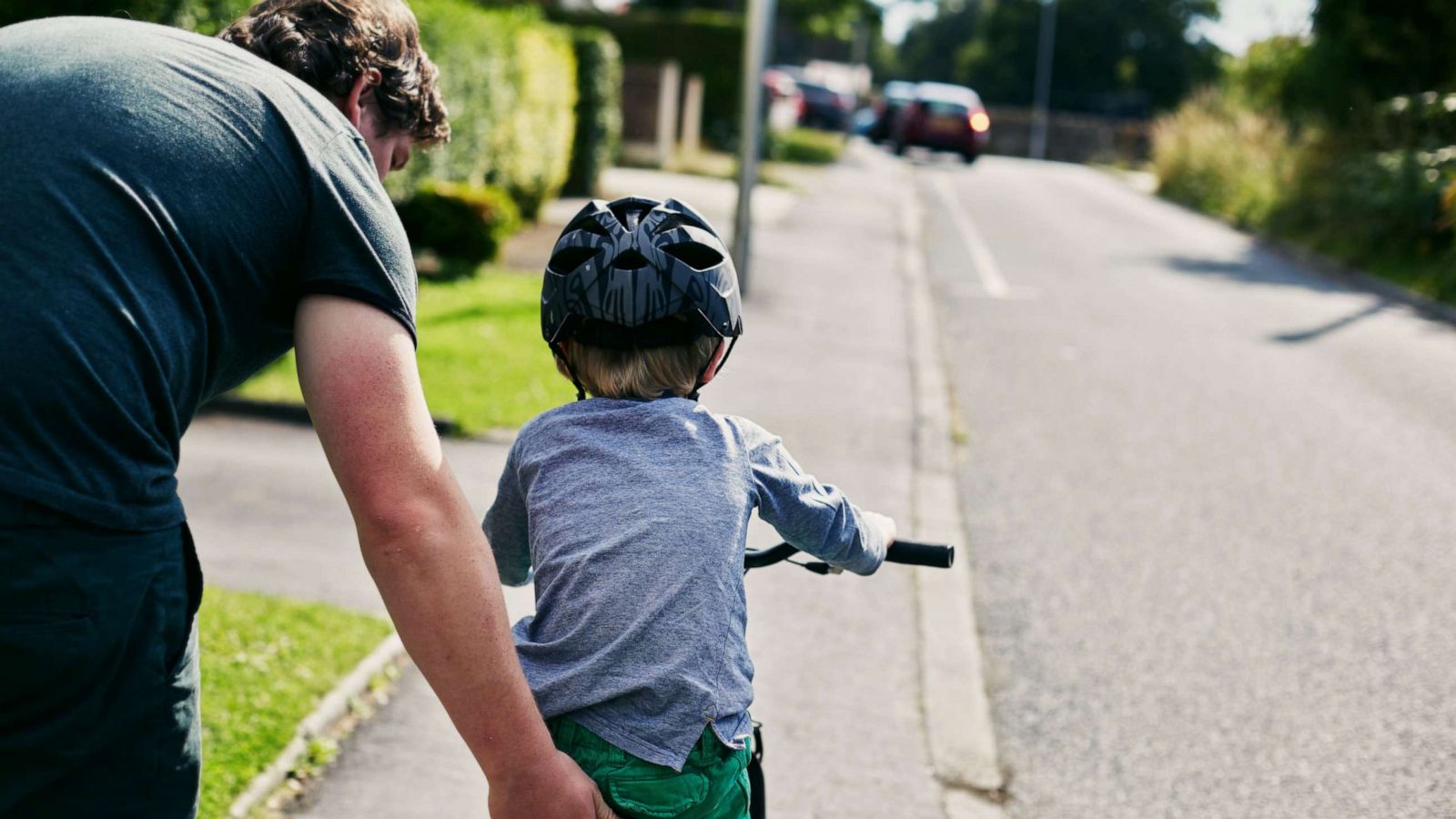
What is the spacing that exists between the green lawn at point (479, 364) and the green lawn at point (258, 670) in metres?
2.25

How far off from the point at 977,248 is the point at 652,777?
16.4 m

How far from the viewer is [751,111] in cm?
1145

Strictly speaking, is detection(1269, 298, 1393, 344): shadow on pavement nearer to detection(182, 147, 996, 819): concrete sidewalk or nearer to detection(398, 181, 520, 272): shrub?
detection(182, 147, 996, 819): concrete sidewalk

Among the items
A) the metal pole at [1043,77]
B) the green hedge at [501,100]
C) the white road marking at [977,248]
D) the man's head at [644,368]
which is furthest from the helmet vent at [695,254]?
the metal pole at [1043,77]

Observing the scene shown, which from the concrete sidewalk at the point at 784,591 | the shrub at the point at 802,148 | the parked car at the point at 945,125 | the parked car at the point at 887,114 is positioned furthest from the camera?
the parked car at the point at 887,114

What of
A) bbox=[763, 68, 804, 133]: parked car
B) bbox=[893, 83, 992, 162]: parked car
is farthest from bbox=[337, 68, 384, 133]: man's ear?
bbox=[893, 83, 992, 162]: parked car

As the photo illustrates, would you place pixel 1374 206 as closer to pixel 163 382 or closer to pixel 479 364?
pixel 479 364

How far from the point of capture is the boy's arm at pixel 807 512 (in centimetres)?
207

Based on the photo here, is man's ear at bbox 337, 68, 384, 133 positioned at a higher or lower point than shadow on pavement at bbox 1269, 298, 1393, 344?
higher

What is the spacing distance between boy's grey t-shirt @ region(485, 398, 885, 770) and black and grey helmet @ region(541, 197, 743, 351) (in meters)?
0.11

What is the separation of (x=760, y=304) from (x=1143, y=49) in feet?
211

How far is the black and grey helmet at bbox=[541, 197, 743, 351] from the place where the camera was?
6.49 ft

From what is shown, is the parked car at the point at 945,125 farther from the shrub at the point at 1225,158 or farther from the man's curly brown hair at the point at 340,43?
the man's curly brown hair at the point at 340,43

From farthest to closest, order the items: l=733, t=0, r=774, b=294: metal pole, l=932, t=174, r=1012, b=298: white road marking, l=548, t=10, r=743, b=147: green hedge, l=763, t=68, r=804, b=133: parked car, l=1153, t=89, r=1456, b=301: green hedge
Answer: l=763, t=68, r=804, b=133: parked car, l=548, t=10, r=743, b=147: green hedge, l=1153, t=89, r=1456, b=301: green hedge, l=932, t=174, r=1012, b=298: white road marking, l=733, t=0, r=774, b=294: metal pole
